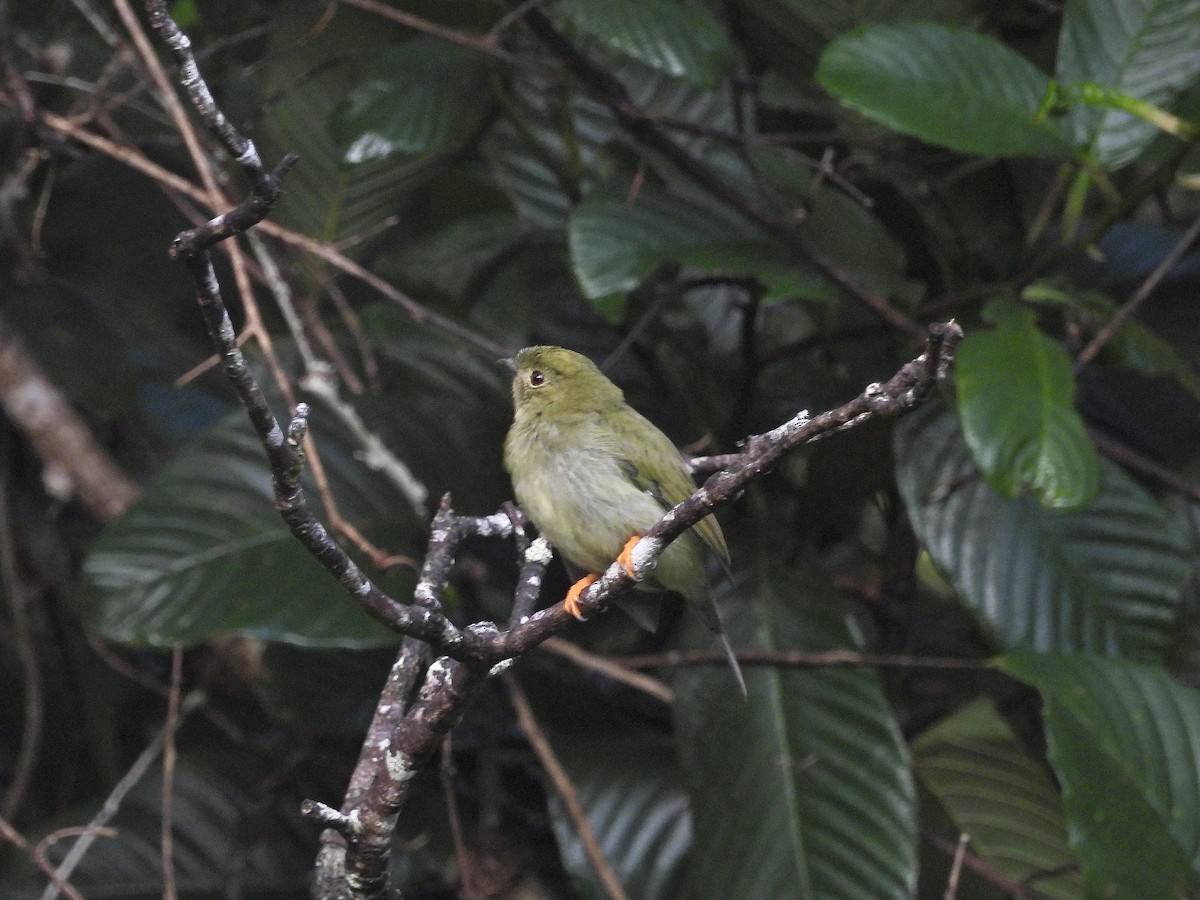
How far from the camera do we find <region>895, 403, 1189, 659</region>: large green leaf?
2.80 m

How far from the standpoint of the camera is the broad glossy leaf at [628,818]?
9.53 ft

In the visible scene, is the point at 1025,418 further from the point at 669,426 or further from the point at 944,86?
the point at 669,426

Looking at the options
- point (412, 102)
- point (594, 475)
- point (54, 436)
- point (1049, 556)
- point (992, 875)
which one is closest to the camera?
point (594, 475)

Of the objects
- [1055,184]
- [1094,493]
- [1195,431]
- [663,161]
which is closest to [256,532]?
[663,161]

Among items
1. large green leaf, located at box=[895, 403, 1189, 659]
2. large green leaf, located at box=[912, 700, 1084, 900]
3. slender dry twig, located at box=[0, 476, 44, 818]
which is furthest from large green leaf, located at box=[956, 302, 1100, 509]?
slender dry twig, located at box=[0, 476, 44, 818]

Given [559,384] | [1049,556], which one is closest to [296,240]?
[559,384]

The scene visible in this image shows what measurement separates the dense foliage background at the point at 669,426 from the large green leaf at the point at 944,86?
0.04 feet

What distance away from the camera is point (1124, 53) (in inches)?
111

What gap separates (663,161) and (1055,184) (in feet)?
3.26

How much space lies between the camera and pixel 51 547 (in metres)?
3.78

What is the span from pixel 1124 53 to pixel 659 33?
3.38 ft

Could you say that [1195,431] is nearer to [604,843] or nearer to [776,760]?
[776,760]

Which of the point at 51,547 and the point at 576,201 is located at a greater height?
the point at 576,201

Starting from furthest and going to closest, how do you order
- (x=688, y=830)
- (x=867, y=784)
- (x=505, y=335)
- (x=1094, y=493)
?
(x=505, y=335)
(x=688, y=830)
(x=867, y=784)
(x=1094, y=493)
